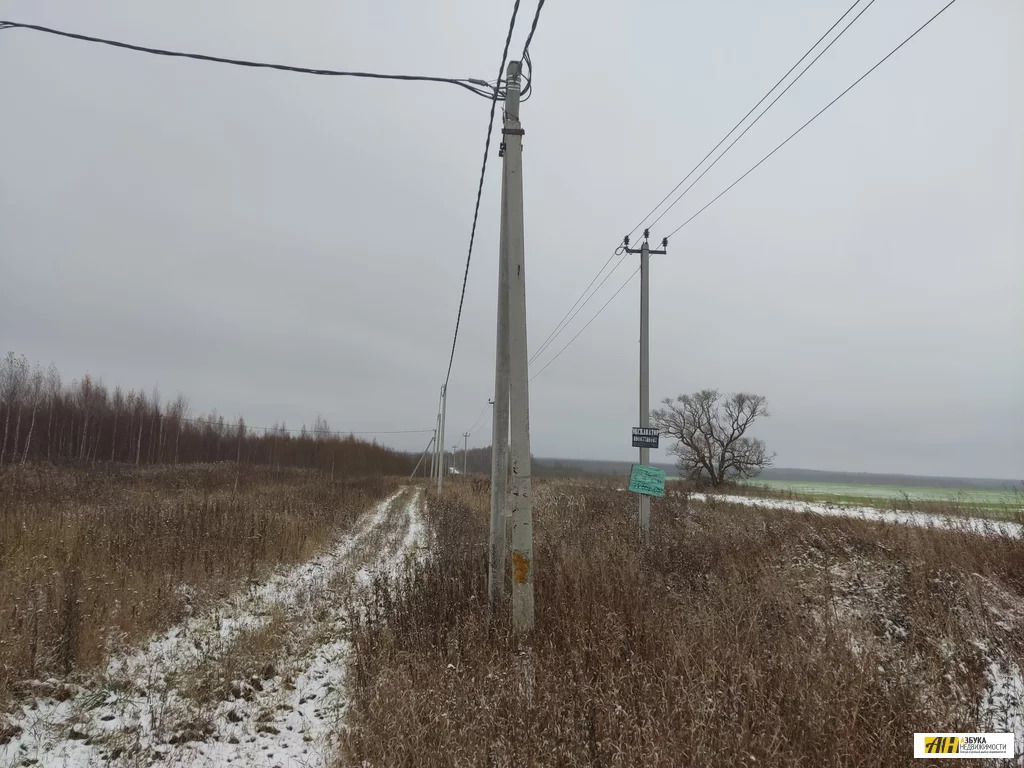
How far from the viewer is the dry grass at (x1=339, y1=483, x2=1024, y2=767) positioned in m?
2.91

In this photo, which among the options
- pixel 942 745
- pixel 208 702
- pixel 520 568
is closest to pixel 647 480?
pixel 520 568

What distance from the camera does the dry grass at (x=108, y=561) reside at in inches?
169

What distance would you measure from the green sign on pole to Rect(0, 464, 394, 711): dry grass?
6.45 meters

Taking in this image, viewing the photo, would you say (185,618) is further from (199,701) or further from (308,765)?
(308,765)

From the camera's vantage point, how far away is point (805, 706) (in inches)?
124

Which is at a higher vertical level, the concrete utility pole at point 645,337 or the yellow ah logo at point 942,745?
the concrete utility pole at point 645,337

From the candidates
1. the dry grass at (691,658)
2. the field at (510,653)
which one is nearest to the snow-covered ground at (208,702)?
the field at (510,653)

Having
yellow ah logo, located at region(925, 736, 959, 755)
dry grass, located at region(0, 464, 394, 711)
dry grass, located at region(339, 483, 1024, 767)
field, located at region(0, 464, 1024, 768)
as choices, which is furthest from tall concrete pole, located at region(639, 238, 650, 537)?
dry grass, located at region(0, 464, 394, 711)

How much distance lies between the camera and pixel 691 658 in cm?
377

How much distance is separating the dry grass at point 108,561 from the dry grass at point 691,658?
97.2 inches

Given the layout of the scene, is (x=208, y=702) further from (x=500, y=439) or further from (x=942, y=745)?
(x=942, y=745)

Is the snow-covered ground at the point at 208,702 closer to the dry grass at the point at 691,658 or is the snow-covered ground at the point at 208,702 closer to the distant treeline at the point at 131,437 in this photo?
the dry grass at the point at 691,658

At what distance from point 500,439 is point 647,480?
3695 mm

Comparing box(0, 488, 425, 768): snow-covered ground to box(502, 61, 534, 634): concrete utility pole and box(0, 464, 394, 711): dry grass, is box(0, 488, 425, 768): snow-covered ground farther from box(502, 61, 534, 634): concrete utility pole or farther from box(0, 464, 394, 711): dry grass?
box(502, 61, 534, 634): concrete utility pole
